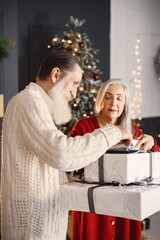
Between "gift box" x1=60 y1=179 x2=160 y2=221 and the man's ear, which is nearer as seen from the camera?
"gift box" x1=60 y1=179 x2=160 y2=221

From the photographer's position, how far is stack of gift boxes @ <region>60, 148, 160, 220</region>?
4.27 ft

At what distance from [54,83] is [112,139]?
34 cm

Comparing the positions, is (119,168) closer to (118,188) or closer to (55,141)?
(118,188)

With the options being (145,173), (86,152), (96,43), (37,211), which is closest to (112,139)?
(86,152)

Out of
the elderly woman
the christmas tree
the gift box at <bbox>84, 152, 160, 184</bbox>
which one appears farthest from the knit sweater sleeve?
the christmas tree

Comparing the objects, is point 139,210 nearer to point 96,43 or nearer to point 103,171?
point 103,171

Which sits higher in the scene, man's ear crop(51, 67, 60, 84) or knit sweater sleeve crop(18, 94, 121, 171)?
man's ear crop(51, 67, 60, 84)

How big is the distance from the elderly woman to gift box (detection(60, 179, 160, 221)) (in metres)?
0.60

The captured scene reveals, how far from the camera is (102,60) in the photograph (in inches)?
214

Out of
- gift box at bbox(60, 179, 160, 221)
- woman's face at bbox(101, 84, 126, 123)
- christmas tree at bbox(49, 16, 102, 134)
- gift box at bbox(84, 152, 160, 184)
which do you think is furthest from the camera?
christmas tree at bbox(49, 16, 102, 134)

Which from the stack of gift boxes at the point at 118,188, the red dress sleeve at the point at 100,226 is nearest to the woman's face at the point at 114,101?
the red dress sleeve at the point at 100,226

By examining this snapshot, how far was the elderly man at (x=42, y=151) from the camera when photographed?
4.28ft

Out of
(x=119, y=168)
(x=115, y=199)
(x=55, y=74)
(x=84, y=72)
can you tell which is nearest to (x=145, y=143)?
(x=119, y=168)

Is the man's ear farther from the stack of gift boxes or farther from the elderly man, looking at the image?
the stack of gift boxes
